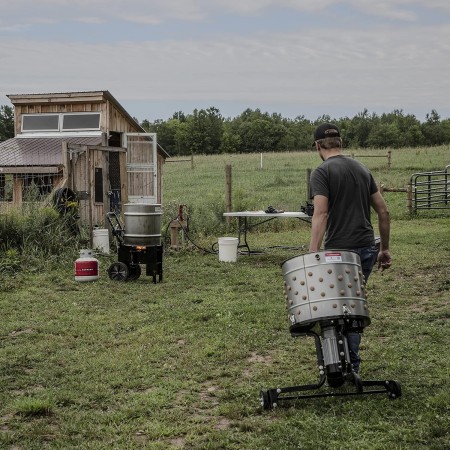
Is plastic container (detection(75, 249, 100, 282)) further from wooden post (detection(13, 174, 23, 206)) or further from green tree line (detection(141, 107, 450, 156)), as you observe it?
green tree line (detection(141, 107, 450, 156))

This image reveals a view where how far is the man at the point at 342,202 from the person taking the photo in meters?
4.68

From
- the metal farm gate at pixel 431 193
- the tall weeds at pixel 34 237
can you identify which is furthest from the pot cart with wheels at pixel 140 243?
the metal farm gate at pixel 431 193

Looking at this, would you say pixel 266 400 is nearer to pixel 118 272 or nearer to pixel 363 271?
pixel 363 271

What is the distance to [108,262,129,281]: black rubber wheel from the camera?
32.5 feet

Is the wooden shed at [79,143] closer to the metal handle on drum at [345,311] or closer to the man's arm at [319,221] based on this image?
the man's arm at [319,221]

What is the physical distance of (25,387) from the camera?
5203mm

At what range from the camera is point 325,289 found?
4301mm

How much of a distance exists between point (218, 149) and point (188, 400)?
6846cm

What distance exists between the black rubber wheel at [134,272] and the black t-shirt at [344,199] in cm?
562

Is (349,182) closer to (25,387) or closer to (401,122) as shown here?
(25,387)

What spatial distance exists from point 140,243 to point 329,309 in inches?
229

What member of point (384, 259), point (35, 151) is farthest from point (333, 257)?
point (35, 151)

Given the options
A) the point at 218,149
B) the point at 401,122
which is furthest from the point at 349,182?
the point at 401,122

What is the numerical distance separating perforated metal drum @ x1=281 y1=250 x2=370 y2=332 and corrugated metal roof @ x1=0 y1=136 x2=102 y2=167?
12.4 metres
